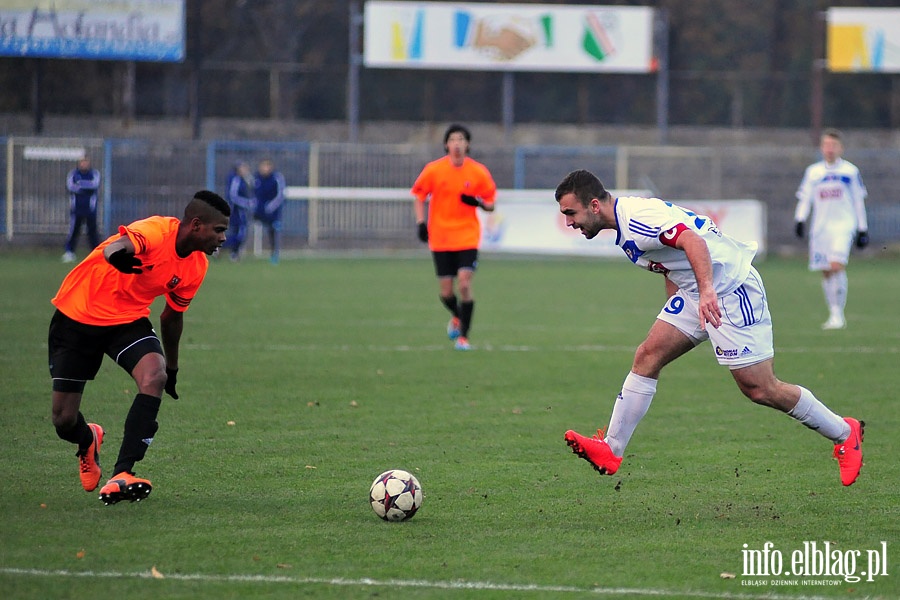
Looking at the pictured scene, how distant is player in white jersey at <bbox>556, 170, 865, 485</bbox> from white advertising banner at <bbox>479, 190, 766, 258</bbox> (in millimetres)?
22558

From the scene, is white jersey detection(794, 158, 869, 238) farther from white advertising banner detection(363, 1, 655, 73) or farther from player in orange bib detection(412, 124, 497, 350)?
white advertising banner detection(363, 1, 655, 73)

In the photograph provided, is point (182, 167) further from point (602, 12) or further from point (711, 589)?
point (711, 589)

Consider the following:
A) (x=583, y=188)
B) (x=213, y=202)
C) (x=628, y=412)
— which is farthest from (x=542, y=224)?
(x=213, y=202)

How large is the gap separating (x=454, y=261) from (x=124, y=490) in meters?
7.64

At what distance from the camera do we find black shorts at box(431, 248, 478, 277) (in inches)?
514

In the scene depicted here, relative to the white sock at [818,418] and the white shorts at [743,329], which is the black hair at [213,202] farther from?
the white sock at [818,418]

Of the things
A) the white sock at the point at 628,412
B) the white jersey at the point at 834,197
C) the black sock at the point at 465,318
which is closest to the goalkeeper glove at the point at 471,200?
the black sock at the point at 465,318

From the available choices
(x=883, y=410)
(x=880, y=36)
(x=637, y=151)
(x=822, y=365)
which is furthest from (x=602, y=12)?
(x=883, y=410)

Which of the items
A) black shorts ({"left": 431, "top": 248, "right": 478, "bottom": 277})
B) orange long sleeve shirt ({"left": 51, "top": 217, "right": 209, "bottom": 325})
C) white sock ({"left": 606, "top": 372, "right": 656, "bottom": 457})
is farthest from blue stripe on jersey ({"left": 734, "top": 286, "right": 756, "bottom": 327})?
black shorts ({"left": 431, "top": 248, "right": 478, "bottom": 277})

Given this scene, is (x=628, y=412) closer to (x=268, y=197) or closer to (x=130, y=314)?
(x=130, y=314)

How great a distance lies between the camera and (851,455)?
6.42 m

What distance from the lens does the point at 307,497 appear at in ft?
20.7

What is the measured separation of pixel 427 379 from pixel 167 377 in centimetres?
439

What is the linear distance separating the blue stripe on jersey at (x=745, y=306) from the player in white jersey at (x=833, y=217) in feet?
30.3
